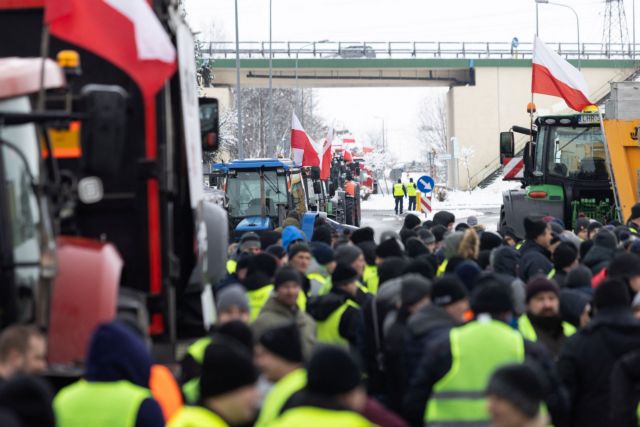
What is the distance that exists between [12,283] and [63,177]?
1.44 meters

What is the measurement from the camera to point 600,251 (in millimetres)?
11406

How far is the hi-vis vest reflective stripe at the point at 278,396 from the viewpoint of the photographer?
5.55m

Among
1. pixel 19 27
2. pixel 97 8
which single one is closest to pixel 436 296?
pixel 97 8

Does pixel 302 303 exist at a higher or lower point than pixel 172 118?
lower

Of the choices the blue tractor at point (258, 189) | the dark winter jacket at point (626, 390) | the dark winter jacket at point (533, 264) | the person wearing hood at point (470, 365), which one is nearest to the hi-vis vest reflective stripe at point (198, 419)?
the person wearing hood at point (470, 365)

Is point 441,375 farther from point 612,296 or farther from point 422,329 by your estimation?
point 612,296

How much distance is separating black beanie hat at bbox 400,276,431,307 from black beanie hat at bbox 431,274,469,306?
0.79ft

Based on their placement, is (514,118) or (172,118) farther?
(514,118)

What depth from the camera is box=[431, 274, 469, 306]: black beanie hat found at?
7.54 m

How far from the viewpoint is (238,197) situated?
25.4 m

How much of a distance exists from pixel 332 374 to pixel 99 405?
3.67 ft

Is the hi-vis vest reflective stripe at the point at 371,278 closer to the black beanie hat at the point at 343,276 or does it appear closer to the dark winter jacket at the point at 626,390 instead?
the black beanie hat at the point at 343,276

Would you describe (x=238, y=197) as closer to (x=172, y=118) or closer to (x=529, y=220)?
(x=529, y=220)

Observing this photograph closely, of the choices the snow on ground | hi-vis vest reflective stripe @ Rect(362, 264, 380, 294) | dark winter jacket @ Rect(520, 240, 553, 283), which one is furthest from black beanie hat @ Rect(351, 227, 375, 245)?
the snow on ground
